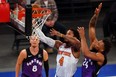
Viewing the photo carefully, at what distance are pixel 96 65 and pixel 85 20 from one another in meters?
6.45

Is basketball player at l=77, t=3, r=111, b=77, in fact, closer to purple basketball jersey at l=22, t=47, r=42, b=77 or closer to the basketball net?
purple basketball jersey at l=22, t=47, r=42, b=77

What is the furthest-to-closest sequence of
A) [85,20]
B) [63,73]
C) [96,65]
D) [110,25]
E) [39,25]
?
[85,20], [110,25], [39,25], [63,73], [96,65]

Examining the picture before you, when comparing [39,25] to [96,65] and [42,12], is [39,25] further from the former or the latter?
[96,65]

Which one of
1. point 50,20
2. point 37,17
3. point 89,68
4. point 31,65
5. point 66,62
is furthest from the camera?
point 50,20

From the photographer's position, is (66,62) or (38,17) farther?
(38,17)

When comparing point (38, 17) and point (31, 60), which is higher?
point (38, 17)

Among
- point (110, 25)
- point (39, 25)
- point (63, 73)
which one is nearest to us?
point (63, 73)

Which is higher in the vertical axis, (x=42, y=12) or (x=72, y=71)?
(x=42, y=12)

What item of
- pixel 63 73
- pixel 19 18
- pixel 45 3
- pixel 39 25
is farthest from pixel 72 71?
pixel 45 3

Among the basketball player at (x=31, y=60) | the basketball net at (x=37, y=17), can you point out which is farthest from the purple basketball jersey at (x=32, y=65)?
the basketball net at (x=37, y=17)

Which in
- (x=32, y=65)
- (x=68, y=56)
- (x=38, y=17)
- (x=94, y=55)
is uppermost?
(x=38, y=17)

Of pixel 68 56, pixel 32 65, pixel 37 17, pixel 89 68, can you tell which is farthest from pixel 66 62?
pixel 37 17

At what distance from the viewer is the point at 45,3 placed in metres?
9.41

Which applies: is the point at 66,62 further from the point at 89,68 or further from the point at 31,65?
the point at 31,65
